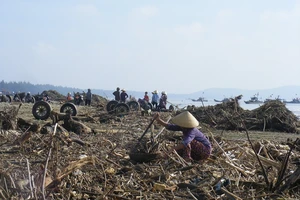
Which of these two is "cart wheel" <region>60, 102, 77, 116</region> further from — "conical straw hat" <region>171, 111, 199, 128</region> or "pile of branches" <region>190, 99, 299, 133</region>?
"conical straw hat" <region>171, 111, 199, 128</region>

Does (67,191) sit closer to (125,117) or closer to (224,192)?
(224,192)

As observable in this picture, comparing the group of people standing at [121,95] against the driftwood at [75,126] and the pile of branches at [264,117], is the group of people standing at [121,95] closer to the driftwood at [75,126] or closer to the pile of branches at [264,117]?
the pile of branches at [264,117]

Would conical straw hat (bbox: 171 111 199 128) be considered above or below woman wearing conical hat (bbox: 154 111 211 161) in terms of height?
above

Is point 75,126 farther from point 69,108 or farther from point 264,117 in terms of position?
point 264,117

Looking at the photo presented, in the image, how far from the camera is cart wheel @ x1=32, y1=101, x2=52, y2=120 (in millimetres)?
14141

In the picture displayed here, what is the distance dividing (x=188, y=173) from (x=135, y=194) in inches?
44.3

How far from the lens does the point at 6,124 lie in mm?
10086

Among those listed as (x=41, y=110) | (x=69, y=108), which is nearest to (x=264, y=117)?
(x=69, y=108)

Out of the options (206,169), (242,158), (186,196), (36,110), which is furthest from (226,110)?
(186,196)

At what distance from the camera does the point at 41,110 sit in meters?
14.2

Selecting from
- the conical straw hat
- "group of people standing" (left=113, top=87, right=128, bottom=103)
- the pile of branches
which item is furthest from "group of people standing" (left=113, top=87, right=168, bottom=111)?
the conical straw hat

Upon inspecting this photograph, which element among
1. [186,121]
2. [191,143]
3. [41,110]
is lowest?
[41,110]

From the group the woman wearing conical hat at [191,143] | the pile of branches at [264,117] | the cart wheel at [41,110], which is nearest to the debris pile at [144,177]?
the woman wearing conical hat at [191,143]

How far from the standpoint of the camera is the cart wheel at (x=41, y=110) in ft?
46.4
